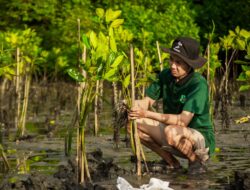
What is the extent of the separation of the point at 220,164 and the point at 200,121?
0.80 metres

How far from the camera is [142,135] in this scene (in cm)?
805

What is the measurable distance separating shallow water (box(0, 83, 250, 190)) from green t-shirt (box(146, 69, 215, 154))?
16.8 inches

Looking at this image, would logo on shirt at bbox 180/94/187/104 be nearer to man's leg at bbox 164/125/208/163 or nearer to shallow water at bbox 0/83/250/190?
man's leg at bbox 164/125/208/163

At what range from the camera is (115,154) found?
374 inches

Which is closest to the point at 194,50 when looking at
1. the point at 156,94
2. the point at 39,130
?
the point at 156,94

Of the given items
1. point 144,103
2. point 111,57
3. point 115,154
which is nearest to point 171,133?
point 144,103

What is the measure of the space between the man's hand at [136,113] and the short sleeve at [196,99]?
1.45ft

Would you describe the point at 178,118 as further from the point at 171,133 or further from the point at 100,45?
the point at 100,45

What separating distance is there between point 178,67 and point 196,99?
0.33 metres

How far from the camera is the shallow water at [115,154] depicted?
747cm

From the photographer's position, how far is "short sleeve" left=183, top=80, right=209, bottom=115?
7680 mm

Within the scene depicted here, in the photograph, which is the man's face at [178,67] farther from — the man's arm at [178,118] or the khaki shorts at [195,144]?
the khaki shorts at [195,144]

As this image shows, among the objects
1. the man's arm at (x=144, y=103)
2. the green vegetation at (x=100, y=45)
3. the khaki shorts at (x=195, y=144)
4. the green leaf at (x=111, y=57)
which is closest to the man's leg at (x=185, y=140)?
the khaki shorts at (x=195, y=144)

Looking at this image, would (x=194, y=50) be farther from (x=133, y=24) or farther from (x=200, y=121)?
(x=133, y=24)
